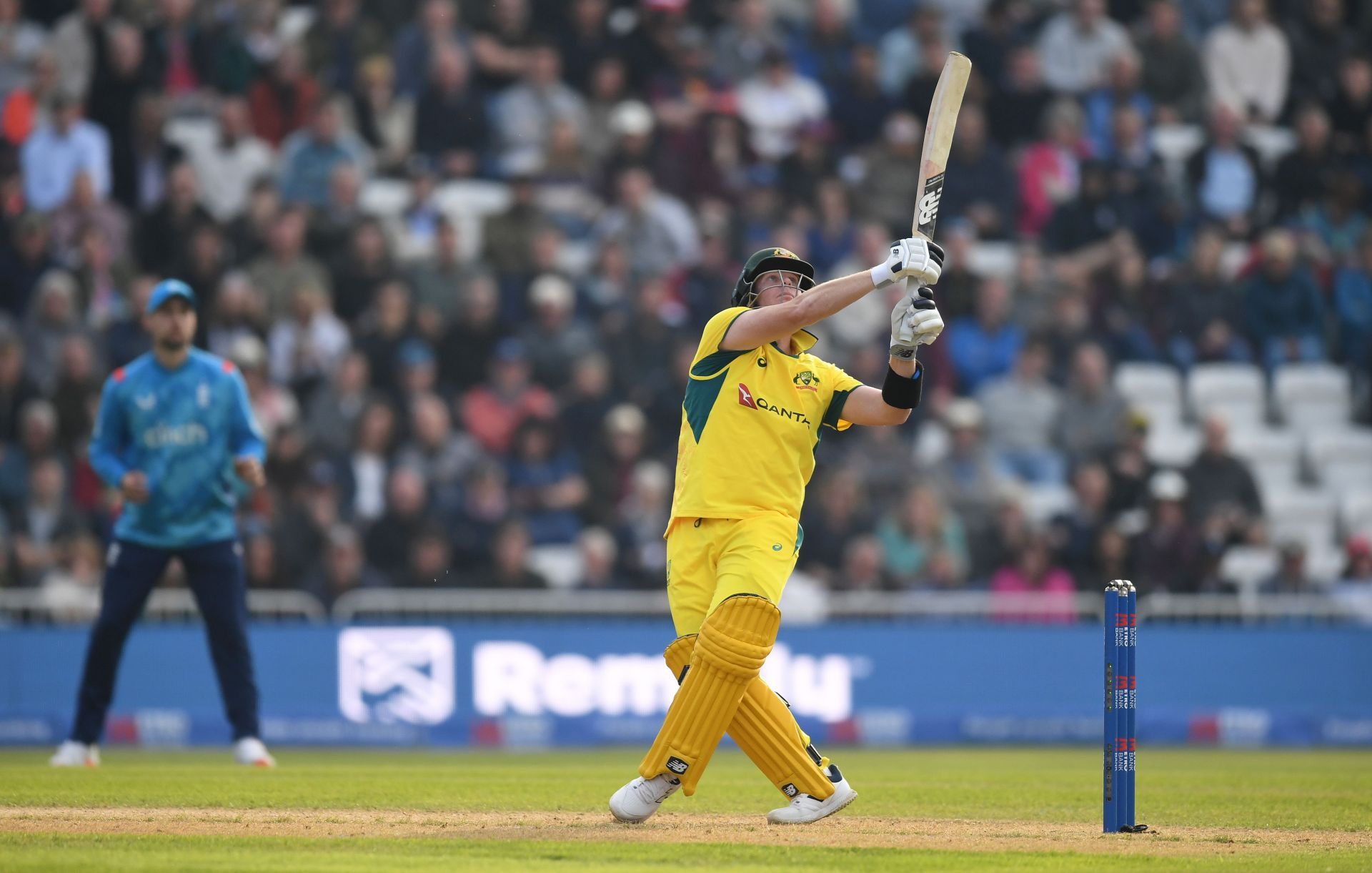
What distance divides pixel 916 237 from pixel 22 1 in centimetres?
1631

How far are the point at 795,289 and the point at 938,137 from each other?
0.92 meters

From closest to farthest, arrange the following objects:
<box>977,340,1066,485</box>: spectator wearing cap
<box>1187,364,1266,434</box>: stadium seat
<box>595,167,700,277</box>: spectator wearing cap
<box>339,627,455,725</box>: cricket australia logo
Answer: <box>339,627,455,725</box>: cricket australia logo
<box>977,340,1066,485</box>: spectator wearing cap
<box>595,167,700,277</box>: spectator wearing cap
<box>1187,364,1266,434</box>: stadium seat

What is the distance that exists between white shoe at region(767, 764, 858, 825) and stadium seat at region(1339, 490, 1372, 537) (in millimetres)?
13176

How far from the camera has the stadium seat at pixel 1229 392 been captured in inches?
839

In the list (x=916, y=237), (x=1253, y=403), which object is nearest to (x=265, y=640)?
(x=916, y=237)

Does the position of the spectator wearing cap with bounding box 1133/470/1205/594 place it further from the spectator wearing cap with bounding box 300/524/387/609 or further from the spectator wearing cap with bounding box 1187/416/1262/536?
the spectator wearing cap with bounding box 300/524/387/609

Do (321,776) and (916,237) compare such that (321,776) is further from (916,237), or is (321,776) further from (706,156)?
(706,156)

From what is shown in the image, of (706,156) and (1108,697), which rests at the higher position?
(706,156)

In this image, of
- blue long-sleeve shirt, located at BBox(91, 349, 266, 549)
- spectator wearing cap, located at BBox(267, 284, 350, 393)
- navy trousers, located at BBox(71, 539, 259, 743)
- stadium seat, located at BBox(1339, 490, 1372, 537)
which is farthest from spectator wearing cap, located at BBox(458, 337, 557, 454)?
stadium seat, located at BBox(1339, 490, 1372, 537)

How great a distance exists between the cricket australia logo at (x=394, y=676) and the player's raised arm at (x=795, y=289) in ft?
28.0

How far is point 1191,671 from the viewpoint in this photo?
57.6ft

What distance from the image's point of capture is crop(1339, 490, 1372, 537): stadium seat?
20.3m

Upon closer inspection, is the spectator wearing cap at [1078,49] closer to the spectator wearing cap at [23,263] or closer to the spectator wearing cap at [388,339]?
the spectator wearing cap at [388,339]

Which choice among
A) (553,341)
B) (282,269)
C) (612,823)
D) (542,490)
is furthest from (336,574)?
(612,823)
